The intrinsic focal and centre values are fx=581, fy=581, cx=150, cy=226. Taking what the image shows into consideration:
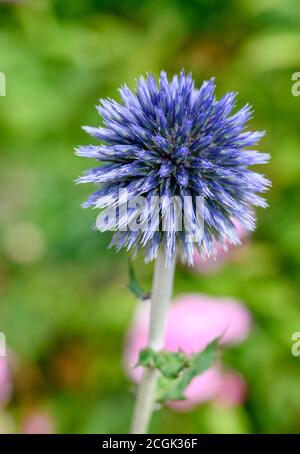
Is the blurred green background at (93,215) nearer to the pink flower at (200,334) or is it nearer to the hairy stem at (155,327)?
the pink flower at (200,334)

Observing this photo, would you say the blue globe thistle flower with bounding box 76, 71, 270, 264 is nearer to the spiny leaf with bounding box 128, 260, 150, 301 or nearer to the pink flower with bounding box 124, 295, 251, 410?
the spiny leaf with bounding box 128, 260, 150, 301

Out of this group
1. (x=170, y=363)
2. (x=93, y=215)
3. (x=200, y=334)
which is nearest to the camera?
(x=170, y=363)

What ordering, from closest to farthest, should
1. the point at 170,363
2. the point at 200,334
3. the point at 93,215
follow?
the point at 170,363 → the point at 200,334 → the point at 93,215

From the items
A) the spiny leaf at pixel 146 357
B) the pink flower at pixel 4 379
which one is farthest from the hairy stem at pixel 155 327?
the pink flower at pixel 4 379

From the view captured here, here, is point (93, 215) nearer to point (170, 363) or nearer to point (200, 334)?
point (200, 334)

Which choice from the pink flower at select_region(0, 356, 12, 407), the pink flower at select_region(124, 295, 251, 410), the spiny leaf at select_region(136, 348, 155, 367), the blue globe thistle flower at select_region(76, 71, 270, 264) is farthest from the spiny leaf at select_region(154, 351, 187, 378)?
the pink flower at select_region(0, 356, 12, 407)

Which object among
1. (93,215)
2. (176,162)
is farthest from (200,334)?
(176,162)
